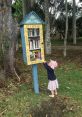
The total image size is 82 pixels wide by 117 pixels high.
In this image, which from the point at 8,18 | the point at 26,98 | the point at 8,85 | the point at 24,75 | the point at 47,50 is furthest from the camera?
the point at 47,50

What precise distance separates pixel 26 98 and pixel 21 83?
1.74m

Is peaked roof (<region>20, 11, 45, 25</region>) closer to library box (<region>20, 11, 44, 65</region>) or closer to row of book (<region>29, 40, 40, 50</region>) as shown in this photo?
library box (<region>20, 11, 44, 65</region>)

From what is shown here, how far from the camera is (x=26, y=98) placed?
Answer: 8.60 meters

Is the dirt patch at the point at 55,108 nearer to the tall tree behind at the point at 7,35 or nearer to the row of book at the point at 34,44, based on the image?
the row of book at the point at 34,44

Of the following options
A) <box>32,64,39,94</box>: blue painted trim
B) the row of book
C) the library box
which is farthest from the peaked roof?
<box>32,64,39,94</box>: blue painted trim

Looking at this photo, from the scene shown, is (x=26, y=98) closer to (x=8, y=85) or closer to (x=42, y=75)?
(x=8, y=85)

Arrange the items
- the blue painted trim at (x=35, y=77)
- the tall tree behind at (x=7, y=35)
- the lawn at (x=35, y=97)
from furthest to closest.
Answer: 1. the tall tree behind at (x=7, y=35)
2. the blue painted trim at (x=35, y=77)
3. the lawn at (x=35, y=97)

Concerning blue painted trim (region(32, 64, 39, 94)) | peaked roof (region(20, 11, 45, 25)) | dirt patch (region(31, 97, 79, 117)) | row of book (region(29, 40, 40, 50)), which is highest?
peaked roof (region(20, 11, 45, 25))

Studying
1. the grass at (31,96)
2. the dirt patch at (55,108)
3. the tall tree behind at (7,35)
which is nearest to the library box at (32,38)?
the grass at (31,96)

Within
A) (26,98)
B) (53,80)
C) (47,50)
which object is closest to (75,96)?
(53,80)

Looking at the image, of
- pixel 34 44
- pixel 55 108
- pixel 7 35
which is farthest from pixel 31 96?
pixel 7 35

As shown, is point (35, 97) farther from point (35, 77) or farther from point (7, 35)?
Answer: point (7, 35)

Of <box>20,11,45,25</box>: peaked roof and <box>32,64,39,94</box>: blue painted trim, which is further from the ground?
<box>20,11,45,25</box>: peaked roof

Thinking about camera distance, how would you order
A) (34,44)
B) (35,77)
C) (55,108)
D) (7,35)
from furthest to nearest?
(7,35) < (35,77) < (34,44) < (55,108)
